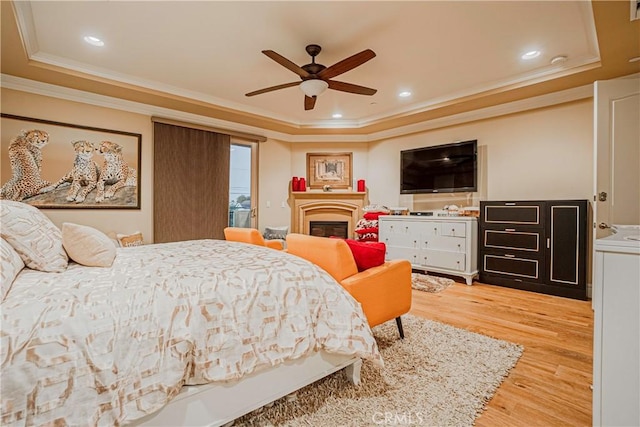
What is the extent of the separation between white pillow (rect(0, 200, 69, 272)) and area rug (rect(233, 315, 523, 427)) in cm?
122

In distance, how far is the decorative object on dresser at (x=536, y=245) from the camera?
3.53 meters

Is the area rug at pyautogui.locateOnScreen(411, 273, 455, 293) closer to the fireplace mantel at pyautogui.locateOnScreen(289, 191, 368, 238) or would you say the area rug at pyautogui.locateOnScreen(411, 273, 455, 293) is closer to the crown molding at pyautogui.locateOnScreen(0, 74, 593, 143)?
the fireplace mantel at pyautogui.locateOnScreen(289, 191, 368, 238)

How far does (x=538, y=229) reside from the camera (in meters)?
3.77

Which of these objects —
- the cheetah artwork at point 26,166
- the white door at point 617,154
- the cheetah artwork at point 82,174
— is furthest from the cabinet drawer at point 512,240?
the cheetah artwork at point 26,166

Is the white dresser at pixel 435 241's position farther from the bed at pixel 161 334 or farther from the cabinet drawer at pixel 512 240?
the bed at pixel 161 334

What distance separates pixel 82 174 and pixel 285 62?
3092mm

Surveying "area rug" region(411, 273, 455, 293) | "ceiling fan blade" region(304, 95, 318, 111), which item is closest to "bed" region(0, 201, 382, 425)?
"ceiling fan blade" region(304, 95, 318, 111)

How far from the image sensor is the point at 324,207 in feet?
19.8

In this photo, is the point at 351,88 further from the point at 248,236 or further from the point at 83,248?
the point at 83,248

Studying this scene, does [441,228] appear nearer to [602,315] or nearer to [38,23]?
[602,315]

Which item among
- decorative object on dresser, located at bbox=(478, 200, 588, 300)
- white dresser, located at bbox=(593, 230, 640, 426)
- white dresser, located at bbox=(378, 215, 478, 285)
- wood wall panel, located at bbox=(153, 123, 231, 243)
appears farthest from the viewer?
wood wall panel, located at bbox=(153, 123, 231, 243)

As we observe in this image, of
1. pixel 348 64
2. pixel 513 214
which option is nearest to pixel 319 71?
pixel 348 64

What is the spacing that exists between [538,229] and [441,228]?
1171 millimetres

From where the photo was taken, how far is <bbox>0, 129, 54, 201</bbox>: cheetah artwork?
3418 mm
